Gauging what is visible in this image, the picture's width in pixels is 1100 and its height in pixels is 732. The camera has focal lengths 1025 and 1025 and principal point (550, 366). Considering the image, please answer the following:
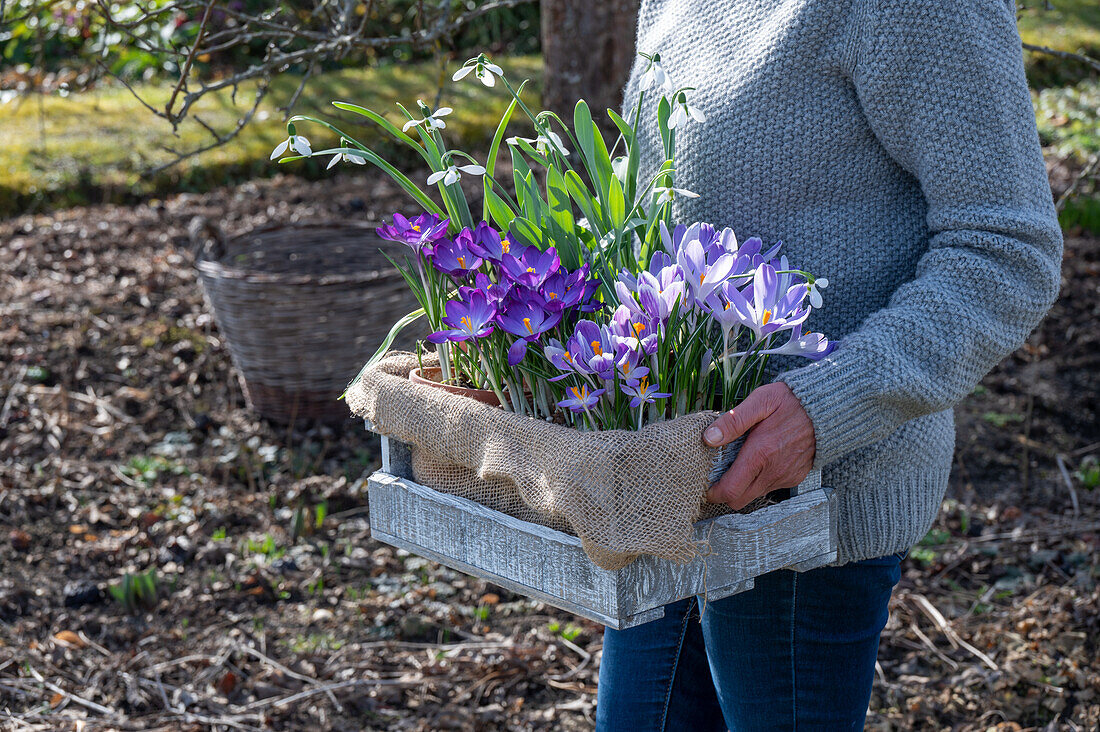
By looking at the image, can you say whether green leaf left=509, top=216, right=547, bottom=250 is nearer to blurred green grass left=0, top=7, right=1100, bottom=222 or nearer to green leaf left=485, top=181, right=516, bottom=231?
green leaf left=485, top=181, right=516, bottom=231

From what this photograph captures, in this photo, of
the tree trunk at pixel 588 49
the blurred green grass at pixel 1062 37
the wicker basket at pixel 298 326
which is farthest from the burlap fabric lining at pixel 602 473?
the blurred green grass at pixel 1062 37

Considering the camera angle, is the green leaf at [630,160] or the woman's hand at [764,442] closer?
the woman's hand at [764,442]

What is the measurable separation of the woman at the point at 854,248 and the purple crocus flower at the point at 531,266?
9.3 inches

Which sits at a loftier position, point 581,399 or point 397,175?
point 397,175

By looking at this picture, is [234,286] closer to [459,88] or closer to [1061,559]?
[1061,559]

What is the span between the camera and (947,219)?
3.64 feet

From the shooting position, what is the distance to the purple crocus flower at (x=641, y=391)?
100 cm

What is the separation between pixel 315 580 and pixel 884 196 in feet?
6.12

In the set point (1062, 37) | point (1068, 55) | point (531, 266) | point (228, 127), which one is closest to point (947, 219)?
point (531, 266)

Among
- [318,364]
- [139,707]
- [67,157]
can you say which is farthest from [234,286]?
[67,157]

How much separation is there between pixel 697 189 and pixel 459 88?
21.1 ft

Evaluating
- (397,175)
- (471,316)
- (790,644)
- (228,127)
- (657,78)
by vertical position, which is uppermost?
(657,78)

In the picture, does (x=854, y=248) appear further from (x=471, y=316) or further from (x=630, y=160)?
(x=471, y=316)

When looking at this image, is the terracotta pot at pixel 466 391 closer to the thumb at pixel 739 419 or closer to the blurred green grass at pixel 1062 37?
the thumb at pixel 739 419
